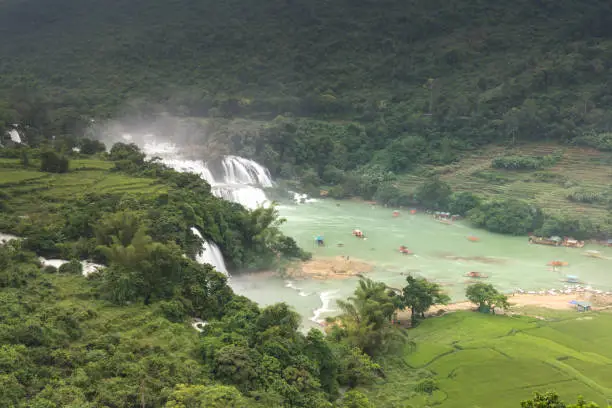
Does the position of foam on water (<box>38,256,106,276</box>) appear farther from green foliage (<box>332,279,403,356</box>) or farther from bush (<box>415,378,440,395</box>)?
bush (<box>415,378,440,395</box>)

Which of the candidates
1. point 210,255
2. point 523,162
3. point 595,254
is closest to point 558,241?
point 595,254

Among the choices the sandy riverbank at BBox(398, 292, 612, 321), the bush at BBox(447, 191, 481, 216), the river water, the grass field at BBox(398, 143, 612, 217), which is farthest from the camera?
the grass field at BBox(398, 143, 612, 217)

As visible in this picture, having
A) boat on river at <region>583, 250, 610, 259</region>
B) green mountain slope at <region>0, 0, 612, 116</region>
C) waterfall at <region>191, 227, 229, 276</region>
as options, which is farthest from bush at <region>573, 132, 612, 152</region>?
waterfall at <region>191, 227, 229, 276</region>

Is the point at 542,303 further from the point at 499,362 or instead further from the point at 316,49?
the point at 316,49

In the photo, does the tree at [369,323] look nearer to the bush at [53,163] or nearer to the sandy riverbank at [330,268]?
the sandy riverbank at [330,268]

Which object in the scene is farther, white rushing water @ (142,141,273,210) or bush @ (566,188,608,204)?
bush @ (566,188,608,204)

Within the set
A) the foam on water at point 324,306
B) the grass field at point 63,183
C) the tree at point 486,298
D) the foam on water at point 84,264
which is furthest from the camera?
the grass field at point 63,183

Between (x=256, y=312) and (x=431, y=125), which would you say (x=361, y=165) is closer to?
(x=431, y=125)

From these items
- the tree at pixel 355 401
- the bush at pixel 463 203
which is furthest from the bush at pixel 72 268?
the bush at pixel 463 203
